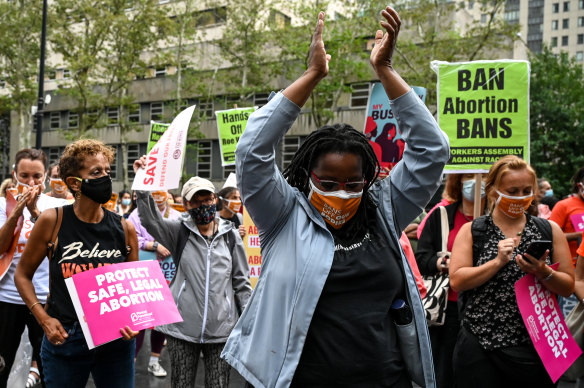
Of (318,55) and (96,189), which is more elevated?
(318,55)

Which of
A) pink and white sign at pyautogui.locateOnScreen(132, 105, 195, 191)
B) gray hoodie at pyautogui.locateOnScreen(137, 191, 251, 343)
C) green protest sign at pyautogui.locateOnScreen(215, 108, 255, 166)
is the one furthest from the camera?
green protest sign at pyautogui.locateOnScreen(215, 108, 255, 166)

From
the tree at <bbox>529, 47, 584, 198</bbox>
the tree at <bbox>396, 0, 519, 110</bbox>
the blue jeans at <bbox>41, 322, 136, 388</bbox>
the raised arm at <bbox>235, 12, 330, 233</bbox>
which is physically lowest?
the blue jeans at <bbox>41, 322, 136, 388</bbox>

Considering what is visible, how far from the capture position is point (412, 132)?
2.45 metres

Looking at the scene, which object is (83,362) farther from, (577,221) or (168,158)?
(577,221)

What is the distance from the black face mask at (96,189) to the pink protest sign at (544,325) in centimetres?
239

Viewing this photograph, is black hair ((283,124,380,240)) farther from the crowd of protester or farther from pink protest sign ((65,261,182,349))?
pink protest sign ((65,261,182,349))

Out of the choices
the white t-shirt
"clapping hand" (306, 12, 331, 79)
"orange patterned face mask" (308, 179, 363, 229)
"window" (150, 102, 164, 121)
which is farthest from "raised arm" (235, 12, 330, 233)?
"window" (150, 102, 164, 121)

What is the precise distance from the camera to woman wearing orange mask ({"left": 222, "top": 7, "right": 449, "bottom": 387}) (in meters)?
2.27

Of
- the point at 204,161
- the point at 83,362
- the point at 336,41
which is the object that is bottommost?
the point at 83,362

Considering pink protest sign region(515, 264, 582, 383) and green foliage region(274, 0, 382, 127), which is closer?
pink protest sign region(515, 264, 582, 383)

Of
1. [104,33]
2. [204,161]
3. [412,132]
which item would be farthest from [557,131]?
[412,132]

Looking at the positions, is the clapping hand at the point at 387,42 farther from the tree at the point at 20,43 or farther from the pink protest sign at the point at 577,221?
the tree at the point at 20,43

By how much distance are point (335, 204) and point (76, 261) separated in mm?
1910

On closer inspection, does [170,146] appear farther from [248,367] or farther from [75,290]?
[248,367]
